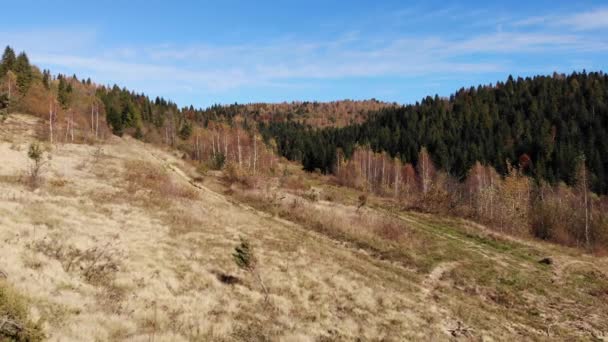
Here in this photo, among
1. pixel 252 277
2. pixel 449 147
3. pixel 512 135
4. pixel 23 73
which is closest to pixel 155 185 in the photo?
pixel 252 277

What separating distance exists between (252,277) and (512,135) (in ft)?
536

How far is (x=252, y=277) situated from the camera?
21.5 meters

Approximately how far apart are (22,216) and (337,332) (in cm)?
1604

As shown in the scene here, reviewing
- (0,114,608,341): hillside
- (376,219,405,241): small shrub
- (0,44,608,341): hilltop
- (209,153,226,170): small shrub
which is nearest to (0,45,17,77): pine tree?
(0,44,608,341): hilltop

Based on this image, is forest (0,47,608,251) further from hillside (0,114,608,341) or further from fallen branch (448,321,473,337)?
fallen branch (448,321,473,337)

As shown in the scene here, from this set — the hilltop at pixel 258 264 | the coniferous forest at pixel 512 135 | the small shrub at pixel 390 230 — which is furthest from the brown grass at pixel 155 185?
the coniferous forest at pixel 512 135

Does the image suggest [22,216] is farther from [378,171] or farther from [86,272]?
[378,171]

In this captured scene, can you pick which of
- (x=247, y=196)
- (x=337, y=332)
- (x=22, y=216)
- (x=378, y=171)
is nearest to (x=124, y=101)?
(x=378, y=171)

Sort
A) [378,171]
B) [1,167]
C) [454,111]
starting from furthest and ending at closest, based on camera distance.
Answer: [454,111]
[378,171]
[1,167]

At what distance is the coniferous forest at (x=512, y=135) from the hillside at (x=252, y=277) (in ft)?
338

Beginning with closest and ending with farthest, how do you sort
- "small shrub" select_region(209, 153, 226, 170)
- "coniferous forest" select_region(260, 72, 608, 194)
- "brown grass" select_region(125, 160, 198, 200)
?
"brown grass" select_region(125, 160, 198, 200)
"small shrub" select_region(209, 153, 226, 170)
"coniferous forest" select_region(260, 72, 608, 194)

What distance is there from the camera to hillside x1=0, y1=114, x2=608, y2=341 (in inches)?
578

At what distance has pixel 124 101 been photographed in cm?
14600

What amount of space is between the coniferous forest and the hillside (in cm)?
10314
